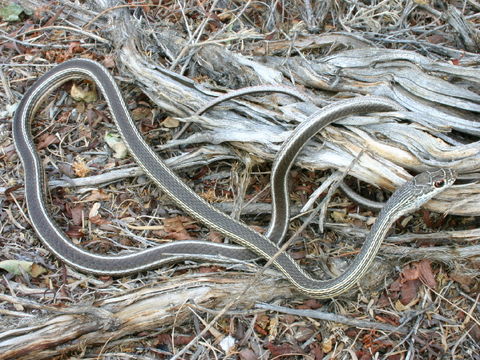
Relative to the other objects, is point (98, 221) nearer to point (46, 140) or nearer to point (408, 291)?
point (46, 140)

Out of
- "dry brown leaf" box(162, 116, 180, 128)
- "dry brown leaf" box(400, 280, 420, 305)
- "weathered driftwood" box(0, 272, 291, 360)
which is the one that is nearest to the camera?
"weathered driftwood" box(0, 272, 291, 360)

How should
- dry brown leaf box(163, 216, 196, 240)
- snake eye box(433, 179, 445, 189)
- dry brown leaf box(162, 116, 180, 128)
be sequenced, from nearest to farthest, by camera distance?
snake eye box(433, 179, 445, 189) → dry brown leaf box(163, 216, 196, 240) → dry brown leaf box(162, 116, 180, 128)

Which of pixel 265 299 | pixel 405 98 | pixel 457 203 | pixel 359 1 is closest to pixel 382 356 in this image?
pixel 265 299

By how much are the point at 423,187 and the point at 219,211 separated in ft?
6.48

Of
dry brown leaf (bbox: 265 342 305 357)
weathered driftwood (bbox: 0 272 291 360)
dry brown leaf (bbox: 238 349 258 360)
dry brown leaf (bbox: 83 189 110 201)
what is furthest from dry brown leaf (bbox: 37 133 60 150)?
dry brown leaf (bbox: 265 342 305 357)

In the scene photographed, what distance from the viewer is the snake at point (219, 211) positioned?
4051 millimetres

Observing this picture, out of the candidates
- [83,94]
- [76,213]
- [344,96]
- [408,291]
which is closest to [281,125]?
[344,96]

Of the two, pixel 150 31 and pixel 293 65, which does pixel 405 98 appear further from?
pixel 150 31

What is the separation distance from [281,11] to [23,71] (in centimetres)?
338

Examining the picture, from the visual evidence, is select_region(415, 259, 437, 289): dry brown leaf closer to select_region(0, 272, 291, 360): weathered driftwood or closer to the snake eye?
the snake eye

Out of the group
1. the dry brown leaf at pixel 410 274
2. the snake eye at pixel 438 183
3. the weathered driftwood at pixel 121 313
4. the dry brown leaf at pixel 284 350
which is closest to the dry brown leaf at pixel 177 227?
the weathered driftwood at pixel 121 313

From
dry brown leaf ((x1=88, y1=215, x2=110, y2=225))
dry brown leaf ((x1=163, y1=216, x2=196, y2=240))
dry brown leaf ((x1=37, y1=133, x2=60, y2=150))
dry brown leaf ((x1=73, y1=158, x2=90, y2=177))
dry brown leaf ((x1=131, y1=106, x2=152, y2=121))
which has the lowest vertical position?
dry brown leaf ((x1=163, y1=216, x2=196, y2=240))

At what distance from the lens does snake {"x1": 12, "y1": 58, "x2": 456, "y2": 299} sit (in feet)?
13.3

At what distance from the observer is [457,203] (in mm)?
4172
